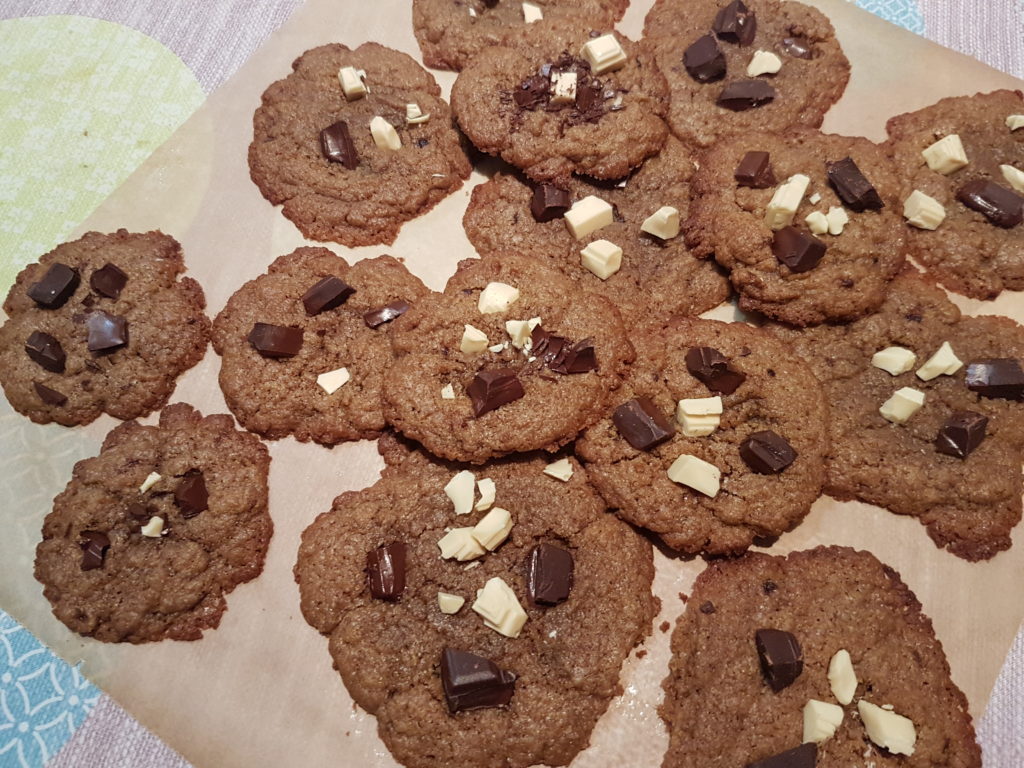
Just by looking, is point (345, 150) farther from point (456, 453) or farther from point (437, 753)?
point (437, 753)

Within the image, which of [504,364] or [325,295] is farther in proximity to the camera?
[325,295]

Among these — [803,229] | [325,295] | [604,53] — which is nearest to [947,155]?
[803,229]

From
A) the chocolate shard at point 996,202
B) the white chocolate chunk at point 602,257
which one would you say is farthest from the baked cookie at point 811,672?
the chocolate shard at point 996,202

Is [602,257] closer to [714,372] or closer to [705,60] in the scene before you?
[714,372]

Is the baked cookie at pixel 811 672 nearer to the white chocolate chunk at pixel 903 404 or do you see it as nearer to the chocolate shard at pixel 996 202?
the white chocolate chunk at pixel 903 404

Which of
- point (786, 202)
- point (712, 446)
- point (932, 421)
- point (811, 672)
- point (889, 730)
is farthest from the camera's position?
point (786, 202)

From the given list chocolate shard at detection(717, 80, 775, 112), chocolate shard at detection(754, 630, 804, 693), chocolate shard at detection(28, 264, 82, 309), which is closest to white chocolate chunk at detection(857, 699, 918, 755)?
chocolate shard at detection(754, 630, 804, 693)
